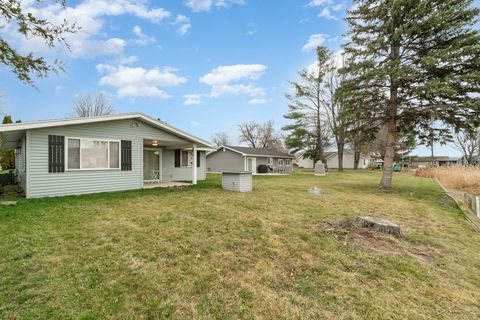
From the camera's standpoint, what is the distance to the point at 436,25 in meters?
9.77

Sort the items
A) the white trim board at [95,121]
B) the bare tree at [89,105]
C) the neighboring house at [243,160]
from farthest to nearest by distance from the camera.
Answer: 1. the bare tree at [89,105]
2. the neighboring house at [243,160]
3. the white trim board at [95,121]

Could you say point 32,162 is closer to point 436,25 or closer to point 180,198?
point 180,198

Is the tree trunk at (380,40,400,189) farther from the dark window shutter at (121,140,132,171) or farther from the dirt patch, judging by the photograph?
the dark window shutter at (121,140,132,171)

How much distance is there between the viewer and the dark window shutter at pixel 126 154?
9.79 m

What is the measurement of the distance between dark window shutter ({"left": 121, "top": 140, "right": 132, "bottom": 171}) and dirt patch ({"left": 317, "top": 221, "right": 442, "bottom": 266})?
8.30 m

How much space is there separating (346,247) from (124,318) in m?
3.46

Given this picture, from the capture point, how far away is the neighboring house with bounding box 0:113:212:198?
25.4ft

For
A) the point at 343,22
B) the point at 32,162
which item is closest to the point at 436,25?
the point at 343,22

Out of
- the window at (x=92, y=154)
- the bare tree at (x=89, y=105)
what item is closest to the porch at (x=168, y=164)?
the window at (x=92, y=154)

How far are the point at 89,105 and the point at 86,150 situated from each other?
81.3 feet

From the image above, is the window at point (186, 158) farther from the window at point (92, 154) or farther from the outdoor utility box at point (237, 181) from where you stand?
the window at point (92, 154)

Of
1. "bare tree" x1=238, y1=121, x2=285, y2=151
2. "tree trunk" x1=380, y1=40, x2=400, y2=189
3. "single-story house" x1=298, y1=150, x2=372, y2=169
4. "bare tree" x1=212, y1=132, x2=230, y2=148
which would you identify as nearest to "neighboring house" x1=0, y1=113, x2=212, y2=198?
"tree trunk" x1=380, y1=40, x2=400, y2=189

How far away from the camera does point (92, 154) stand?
8984 mm

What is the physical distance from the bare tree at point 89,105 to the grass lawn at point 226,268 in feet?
89.6
